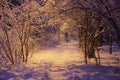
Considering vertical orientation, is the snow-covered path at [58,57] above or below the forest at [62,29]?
below

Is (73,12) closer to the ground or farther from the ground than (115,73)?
farther from the ground

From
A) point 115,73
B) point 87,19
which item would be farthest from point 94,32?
point 115,73

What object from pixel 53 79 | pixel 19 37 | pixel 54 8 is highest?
pixel 54 8

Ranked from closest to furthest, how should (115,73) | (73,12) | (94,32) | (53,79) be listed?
(53,79) → (115,73) → (73,12) → (94,32)

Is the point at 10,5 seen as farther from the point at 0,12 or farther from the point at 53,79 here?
the point at 53,79

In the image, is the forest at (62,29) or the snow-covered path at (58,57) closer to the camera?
the forest at (62,29)

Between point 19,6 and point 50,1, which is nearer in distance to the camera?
point 50,1

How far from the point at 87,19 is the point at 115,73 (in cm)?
480

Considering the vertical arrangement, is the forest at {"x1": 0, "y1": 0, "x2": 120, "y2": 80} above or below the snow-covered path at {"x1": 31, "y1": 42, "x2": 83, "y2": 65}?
above

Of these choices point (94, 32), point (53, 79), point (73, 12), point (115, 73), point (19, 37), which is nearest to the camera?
point (53, 79)

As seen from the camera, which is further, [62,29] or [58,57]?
[58,57]

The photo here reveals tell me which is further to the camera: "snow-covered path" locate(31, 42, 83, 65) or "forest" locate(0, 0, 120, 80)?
"snow-covered path" locate(31, 42, 83, 65)

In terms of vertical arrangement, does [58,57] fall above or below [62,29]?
below

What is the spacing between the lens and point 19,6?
Result: 2273 cm
